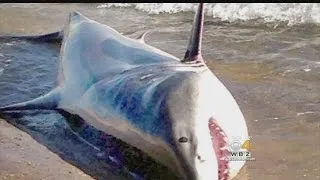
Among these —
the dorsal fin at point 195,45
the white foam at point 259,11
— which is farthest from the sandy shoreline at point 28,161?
the white foam at point 259,11

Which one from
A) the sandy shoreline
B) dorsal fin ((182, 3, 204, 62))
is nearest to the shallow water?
the sandy shoreline

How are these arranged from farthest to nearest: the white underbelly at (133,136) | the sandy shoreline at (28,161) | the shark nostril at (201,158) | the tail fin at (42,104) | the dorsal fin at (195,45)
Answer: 1. the tail fin at (42,104)
2. the dorsal fin at (195,45)
3. the sandy shoreline at (28,161)
4. the white underbelly at (133,136)
5. the shark nostril at (201,158)

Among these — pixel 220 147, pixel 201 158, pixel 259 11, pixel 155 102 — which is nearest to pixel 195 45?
pixel 155 102

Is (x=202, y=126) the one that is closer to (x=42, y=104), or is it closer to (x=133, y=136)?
(x=133, y=136)

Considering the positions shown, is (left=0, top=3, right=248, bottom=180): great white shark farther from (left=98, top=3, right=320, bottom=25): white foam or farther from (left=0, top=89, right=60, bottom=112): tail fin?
(left=98, top=3, right=320, bottom=25): white foam

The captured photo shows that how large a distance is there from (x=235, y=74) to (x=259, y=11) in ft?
5.53

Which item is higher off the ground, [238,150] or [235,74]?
[238,150]

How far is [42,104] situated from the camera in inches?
146

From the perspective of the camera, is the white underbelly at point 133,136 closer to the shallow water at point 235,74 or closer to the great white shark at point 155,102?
the great white shark at point 155,102

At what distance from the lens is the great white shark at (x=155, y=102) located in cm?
265

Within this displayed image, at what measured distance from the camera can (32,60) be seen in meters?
4.80

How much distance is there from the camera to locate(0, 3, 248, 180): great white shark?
2650mm

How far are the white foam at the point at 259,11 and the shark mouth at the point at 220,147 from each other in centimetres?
306

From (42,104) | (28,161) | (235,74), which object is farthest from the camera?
(235,74)
